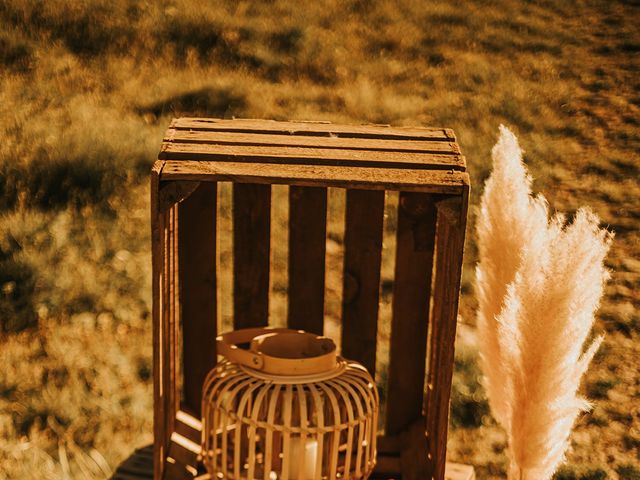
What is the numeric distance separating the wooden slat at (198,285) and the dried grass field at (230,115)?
0.41 meters

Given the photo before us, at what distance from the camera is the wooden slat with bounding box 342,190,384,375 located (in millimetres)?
3184

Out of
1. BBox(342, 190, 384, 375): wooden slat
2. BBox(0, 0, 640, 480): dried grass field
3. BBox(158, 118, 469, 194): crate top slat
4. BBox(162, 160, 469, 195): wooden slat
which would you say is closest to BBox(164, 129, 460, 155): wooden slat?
BBox(158, 118, 469, 194): crate top slat

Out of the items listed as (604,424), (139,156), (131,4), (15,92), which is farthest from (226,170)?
(131,4)

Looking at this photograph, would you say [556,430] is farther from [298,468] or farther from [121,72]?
[121,72]

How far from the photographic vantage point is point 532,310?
2.47m

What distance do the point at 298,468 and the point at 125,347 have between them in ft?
5.41

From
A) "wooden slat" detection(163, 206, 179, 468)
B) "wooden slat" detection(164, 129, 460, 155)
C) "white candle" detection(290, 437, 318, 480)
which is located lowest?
"white candle" detection(290, 437, 318, 480)

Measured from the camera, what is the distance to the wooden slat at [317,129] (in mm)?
2852

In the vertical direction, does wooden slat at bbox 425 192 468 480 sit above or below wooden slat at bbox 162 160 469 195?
below

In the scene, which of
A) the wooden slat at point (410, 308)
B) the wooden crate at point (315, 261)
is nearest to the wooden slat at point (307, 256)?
the wooden crate at point (315, 261)

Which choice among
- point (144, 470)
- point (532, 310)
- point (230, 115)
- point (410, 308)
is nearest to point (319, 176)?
point (532, 310)

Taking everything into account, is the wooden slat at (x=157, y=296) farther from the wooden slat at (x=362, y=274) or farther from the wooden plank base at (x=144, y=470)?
the wooden slat at (x=362, y=274)

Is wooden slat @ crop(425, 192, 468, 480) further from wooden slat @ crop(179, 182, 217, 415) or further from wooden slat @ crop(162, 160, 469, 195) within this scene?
wooden slat @ crop(179, 182, 217, 415)

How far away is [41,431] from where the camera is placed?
3443 millimetres
